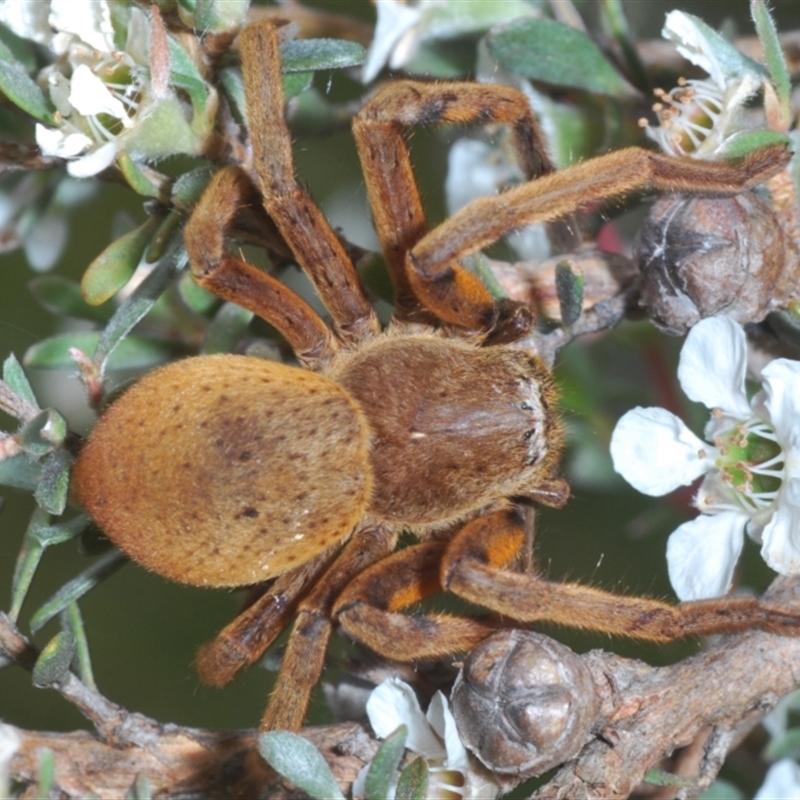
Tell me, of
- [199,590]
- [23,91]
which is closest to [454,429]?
[23,91]

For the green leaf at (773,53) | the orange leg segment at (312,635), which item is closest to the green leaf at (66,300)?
the orange leg segment at (312,635)

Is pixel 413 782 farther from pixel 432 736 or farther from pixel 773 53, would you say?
pixel 773 53

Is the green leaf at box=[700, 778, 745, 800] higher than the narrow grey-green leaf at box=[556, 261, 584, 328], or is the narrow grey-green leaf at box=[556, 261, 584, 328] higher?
the narrow grey-green leaf at box=[556, 261, 584, 328]

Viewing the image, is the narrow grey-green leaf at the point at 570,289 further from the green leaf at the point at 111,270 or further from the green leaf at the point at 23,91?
the green leaf at the point at 23,91

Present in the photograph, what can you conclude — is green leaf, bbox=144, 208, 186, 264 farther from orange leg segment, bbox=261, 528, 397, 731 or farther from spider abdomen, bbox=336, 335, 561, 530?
orange leg segment, bbox=261, 528, 397, 731

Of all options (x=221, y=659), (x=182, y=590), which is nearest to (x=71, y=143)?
(x=221, y=659)

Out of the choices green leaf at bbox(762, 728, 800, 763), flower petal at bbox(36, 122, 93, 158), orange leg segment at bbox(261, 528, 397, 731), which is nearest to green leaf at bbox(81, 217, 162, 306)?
flower petal at bbox(36, 122, 93, 158)

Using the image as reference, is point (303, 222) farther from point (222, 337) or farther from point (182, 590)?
point (182, 590)
